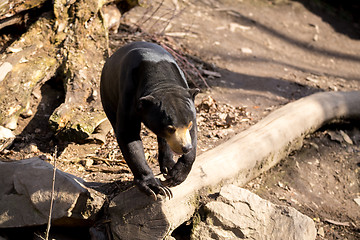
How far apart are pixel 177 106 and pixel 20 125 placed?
261 centimetres

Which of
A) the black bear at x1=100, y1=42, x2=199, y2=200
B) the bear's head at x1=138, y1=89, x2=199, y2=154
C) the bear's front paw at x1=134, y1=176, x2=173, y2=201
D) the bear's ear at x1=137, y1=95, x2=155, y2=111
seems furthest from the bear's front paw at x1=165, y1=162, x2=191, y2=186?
the bear's ear at x1=137, y1=95, x2=155, y2=111

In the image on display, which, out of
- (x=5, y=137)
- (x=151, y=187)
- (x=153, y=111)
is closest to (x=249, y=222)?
(x=151, y=187)

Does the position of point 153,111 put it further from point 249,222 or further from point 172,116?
point 249,222

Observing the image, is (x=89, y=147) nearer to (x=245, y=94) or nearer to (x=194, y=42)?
(x=245, y=94)

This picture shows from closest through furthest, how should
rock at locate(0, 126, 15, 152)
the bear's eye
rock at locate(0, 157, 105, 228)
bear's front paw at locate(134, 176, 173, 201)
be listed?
the bear's eye < bear's front paw at locate(134, 176, 173, 201) < rock at locate(0, 157, 105, 228) < rock at locate(0, 126, 15, 152)

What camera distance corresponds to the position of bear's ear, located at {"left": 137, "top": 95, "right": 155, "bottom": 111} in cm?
280

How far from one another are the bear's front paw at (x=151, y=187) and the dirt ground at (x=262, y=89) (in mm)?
436

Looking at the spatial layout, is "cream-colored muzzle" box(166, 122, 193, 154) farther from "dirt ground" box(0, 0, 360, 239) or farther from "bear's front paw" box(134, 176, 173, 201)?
"dirt ground" box(0, 0, 360, 239)

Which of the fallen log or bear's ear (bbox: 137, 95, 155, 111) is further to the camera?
the fallen log

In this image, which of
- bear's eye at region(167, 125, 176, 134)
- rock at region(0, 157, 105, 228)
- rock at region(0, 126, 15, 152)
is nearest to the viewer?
bear's eye at region(167, 125, 176, 134)

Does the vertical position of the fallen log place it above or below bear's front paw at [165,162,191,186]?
below

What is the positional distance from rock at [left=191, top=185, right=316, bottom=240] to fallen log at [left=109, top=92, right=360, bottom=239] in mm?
183

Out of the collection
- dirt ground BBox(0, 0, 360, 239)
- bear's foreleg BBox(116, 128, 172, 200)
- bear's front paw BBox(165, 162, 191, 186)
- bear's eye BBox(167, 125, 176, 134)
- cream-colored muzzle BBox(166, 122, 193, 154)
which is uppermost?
bear's eye BBox(167, 125, 176, 134)

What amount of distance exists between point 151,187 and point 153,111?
0.60 m
